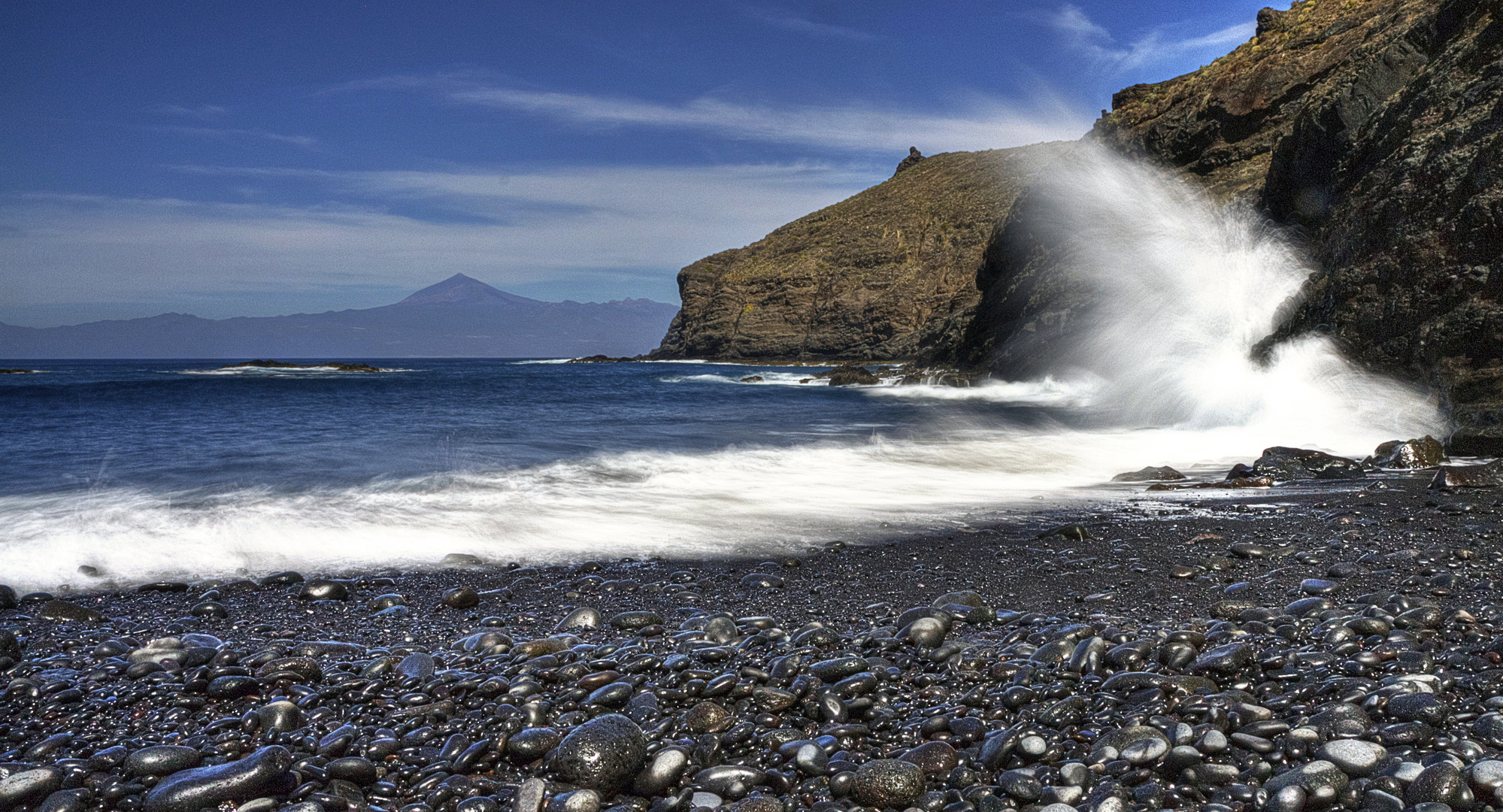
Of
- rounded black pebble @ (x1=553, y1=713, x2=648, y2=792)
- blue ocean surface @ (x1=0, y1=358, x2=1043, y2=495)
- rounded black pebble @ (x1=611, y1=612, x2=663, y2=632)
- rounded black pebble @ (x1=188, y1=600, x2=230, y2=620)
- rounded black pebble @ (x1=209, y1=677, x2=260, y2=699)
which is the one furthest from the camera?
blue ocean surface @ (x1=0, y1=358, x2=1043, y2=495)

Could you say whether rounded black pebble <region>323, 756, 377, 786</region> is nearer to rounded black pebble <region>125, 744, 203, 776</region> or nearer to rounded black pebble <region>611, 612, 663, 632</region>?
rounded black pebble <region>125, 744, 203, 776</region>

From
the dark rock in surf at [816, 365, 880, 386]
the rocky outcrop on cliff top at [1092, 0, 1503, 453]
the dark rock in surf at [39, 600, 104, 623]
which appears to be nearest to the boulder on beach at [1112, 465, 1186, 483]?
the rocky outcrop on cliff top at [1092, 0, 1503, 453]

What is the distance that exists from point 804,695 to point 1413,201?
12596 millimetres

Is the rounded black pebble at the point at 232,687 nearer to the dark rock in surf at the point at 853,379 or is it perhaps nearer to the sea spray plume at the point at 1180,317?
the sea spray plume at the point at 1180,317

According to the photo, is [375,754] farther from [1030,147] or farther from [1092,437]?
[1030,147]

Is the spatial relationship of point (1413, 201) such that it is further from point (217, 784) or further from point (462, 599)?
point (217, 784)

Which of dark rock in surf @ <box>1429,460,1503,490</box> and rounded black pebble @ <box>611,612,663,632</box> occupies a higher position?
dark rock in surf @ <box>1429,460,1503,490</box>

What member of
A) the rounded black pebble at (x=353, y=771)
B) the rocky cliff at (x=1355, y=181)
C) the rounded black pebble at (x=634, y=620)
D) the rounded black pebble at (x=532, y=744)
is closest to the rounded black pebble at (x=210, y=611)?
the rounded black pebble at (x=634, y=620)

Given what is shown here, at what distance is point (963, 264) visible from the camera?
76625mm

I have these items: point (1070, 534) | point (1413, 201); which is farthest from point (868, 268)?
point (1070, 534)

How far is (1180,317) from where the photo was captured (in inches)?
719

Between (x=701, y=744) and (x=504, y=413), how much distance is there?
67.9ft

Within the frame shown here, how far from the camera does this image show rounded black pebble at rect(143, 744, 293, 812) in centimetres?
227

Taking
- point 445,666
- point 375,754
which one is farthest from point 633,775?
point 445,666
